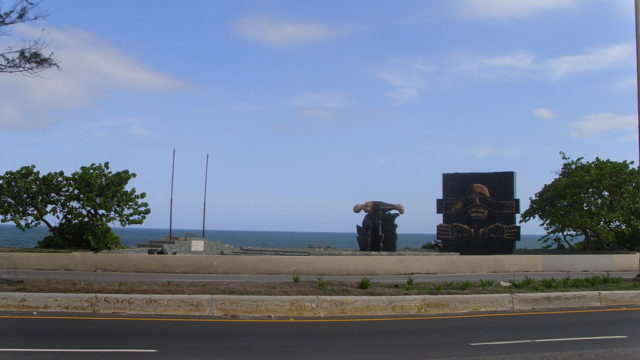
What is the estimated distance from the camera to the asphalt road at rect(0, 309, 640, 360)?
895 centimetres

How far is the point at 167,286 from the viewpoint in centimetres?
1487

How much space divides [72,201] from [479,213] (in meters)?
22.7

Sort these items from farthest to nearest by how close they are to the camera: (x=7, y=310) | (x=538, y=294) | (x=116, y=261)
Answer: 1. (x=116, y=261)
2. (x=538, y=294)
3. (x=7, y=310)

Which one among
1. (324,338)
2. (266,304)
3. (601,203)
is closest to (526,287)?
(266,304)

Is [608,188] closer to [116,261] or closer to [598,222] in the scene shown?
[598,222]

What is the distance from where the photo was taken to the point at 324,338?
33.7ft

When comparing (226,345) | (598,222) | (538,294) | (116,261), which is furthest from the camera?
(598,222)

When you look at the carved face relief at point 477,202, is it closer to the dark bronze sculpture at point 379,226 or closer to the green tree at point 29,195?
the dark bronze sculpture at point 379,226

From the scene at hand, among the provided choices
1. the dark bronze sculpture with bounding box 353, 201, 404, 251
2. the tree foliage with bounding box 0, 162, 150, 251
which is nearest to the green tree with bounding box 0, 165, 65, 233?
the tree foliage with bounding box 0, 162, 150, 251

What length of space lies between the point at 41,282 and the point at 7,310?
2627 millimetres

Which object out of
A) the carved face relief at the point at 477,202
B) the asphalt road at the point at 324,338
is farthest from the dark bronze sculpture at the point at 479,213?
the asphalt road at the point at 324,338

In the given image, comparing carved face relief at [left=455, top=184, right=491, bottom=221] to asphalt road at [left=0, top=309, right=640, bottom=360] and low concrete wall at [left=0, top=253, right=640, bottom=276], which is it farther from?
asphalt road at [left=0, top=309, right=640, bottom=360]

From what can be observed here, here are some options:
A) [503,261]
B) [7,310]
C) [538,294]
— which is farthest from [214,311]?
[503,261]

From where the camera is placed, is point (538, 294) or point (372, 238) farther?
point (372, 238)
